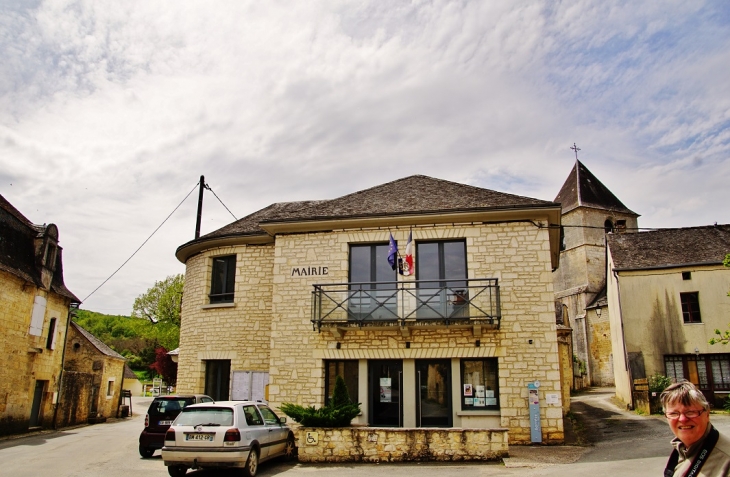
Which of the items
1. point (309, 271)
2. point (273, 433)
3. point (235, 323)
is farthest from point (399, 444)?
point (235, 323)

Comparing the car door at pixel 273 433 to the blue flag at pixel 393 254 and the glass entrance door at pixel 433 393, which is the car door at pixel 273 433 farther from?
the blue flag at pixel 393 254

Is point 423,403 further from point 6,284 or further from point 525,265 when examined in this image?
point 6,284

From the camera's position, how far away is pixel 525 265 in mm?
13938

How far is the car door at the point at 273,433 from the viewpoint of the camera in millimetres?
10766

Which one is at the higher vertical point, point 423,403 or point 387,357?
point 387,357

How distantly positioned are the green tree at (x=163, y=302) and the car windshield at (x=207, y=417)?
4613cm

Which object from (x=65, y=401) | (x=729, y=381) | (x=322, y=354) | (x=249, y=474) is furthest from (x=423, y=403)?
(x=65, y=401)

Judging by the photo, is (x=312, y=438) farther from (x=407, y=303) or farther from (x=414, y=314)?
(x=407, y=303)

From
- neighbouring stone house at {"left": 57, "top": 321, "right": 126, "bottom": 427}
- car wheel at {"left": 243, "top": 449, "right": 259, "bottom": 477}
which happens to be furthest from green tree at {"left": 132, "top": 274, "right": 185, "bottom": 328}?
car wheel at {"left": 243, "top": 449, "right": 259, "bottom": 477}

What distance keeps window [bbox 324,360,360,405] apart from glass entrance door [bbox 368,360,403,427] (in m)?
0.43

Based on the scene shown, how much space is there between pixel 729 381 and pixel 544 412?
38.4 ft

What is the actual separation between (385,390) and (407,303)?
2.28m

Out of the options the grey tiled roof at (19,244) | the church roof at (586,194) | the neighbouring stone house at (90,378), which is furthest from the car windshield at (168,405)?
the church roof at (586,194)

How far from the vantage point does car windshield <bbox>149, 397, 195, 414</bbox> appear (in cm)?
1270
